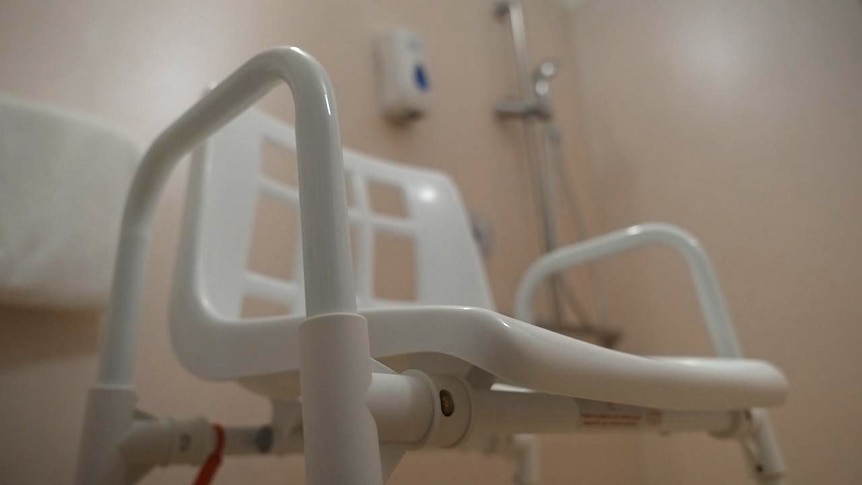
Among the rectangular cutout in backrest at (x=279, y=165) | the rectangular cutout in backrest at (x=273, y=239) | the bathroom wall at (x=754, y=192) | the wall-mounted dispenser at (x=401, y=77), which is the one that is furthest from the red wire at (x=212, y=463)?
the bathroom wall at (x=754, y=192)

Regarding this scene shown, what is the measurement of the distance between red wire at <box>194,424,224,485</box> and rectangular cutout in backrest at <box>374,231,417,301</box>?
52 centimetres

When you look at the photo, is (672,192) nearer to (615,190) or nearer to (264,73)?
(615,190)

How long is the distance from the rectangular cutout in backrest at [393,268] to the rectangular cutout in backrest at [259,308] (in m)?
0.20

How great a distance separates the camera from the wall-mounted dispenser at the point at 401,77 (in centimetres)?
121

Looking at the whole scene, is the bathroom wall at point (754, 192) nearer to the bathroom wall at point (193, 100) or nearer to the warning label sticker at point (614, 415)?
the bathroom wall at point (193, 100)

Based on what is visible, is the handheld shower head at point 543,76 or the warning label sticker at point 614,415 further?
the handheld shower head at point 543,76

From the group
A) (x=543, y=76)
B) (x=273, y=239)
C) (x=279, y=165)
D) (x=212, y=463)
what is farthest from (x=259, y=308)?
(x=543, y=76)

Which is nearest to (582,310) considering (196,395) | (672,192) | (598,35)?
(672,192)

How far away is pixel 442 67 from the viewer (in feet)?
4.60

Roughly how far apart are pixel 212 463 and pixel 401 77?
82cm

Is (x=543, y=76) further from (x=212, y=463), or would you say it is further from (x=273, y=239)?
(x=212, y=463)

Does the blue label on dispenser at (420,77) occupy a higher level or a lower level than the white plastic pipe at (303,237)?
higher

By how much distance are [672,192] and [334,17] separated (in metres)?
0.78

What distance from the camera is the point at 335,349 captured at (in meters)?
0.32
